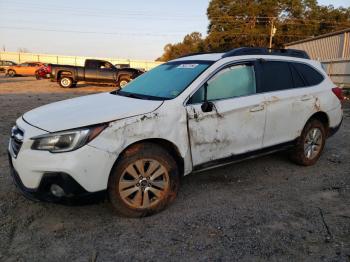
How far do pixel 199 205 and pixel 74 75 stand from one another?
18.6 meters

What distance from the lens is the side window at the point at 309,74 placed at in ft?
18.0

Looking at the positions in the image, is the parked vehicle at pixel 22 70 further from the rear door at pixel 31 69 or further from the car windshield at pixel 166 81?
the car windshield at pixel 166 81

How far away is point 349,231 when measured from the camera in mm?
3650

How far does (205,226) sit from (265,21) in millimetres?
54873

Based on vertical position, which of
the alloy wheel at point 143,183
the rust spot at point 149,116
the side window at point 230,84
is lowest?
the alloy wheel at point 143,183

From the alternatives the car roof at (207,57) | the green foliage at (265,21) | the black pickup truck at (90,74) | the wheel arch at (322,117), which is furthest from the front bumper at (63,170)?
the green foliage at (265,21)

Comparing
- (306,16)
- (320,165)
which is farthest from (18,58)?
(320,165)

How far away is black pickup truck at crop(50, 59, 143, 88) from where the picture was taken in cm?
2136

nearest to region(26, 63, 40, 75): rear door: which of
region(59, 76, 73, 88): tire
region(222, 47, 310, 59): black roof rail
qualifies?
region(59, 76, 73, 88): tire

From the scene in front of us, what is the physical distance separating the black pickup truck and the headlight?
1819cm

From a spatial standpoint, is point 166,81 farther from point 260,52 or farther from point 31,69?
point 31,69

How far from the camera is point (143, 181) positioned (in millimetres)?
3807

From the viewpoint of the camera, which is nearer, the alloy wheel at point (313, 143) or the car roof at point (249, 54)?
the car roof at point (249, 54)

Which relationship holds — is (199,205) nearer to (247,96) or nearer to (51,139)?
(247,96)
